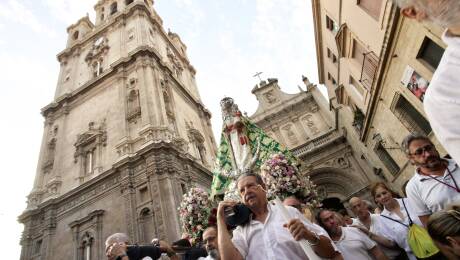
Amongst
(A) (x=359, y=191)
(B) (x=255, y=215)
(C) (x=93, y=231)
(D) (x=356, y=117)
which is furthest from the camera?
(A) (x=359, y=191)

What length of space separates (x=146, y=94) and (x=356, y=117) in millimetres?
11912

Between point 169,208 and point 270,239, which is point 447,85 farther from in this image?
point 169,208

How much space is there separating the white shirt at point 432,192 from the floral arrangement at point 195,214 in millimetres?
3595

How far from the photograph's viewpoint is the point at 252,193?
2426mm

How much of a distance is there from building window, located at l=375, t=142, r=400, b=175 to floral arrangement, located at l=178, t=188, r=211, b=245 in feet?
38.0

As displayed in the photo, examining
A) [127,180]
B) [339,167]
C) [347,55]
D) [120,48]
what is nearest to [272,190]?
[127,180]

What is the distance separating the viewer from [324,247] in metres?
2.07

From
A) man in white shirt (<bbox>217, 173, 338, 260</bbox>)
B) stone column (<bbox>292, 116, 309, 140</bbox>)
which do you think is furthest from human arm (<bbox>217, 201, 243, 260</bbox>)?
stone column (<bbox>292, 116, 309, 140</bbox>)

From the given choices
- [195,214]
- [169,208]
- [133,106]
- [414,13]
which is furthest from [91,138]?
[414,13]

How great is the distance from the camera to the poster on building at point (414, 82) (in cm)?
820

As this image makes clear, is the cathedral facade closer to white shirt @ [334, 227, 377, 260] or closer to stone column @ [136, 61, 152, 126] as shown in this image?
stone column @ [136, 61, 152, 126]

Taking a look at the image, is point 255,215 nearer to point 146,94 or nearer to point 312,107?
point 146,94

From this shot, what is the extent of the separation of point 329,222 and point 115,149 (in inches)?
535

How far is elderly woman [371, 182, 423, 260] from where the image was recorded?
372 centimetres
